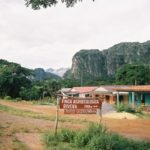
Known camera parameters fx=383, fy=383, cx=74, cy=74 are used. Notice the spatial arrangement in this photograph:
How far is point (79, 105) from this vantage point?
13.2m

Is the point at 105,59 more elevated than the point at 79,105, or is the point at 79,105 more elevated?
the point at 105,59

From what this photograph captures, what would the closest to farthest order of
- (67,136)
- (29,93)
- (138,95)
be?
(67,136)
(138,95)
(29,93)

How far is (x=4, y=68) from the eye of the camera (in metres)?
64.9

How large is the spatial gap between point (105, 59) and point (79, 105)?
154045 millimetres

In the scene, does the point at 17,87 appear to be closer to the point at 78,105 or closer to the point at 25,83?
the point at 25,83

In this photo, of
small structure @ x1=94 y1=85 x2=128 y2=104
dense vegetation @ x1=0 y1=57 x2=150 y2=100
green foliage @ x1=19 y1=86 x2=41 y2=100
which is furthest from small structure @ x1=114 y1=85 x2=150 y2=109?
green foliage @ x1=19 y1=86 x2=41 y2=100

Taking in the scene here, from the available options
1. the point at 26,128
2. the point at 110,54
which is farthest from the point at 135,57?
the point at 26,128

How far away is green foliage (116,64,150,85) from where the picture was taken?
2879 inches

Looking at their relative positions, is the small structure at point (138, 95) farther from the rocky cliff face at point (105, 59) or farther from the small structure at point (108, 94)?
the rocky cliff face at point (105, 59)

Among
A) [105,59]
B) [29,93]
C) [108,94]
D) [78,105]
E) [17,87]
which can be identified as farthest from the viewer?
[105,59]

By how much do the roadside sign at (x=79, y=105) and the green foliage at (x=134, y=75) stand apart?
5759cm

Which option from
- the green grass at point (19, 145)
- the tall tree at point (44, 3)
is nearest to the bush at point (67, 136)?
the green grass at point (19, 145)

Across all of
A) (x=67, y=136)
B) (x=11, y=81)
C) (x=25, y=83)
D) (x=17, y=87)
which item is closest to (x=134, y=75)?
(x=25, y=83)

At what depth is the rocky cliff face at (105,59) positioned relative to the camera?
154375 mm
